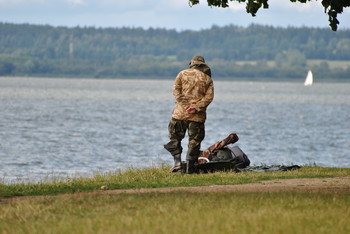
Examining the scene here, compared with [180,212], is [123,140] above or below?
below

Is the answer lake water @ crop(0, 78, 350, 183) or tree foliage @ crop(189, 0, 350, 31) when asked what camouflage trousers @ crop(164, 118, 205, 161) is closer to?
tree foliage @ crop(189, 0, 350, 31)

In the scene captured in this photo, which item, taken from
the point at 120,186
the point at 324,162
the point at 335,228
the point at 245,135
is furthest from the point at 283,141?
the point at 335,228

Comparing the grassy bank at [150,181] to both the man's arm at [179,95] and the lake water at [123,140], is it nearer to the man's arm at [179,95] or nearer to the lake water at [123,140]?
the man's arm at [179,95]

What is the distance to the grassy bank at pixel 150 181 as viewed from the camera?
545 inches

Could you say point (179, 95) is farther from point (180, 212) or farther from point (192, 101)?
point (180, 212)

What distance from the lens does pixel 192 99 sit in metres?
16.3

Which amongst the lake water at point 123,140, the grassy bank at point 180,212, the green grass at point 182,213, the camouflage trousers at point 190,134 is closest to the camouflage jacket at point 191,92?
the camouflage trousers at point 190,134

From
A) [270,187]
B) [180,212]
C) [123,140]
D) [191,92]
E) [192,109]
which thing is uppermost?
[191,92]

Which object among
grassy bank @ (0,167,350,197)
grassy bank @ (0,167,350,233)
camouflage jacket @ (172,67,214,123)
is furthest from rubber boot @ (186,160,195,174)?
grassy bank @ (0,167,350,233)

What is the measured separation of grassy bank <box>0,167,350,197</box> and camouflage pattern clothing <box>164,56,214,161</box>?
81 cm

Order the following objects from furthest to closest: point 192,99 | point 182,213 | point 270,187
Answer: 1. point 192,99
2. point 270,187
3. point 182,213

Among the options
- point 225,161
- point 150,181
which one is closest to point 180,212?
point 150,181

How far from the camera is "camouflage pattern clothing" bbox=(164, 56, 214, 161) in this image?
53.3ft

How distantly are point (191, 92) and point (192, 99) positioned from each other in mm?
134
